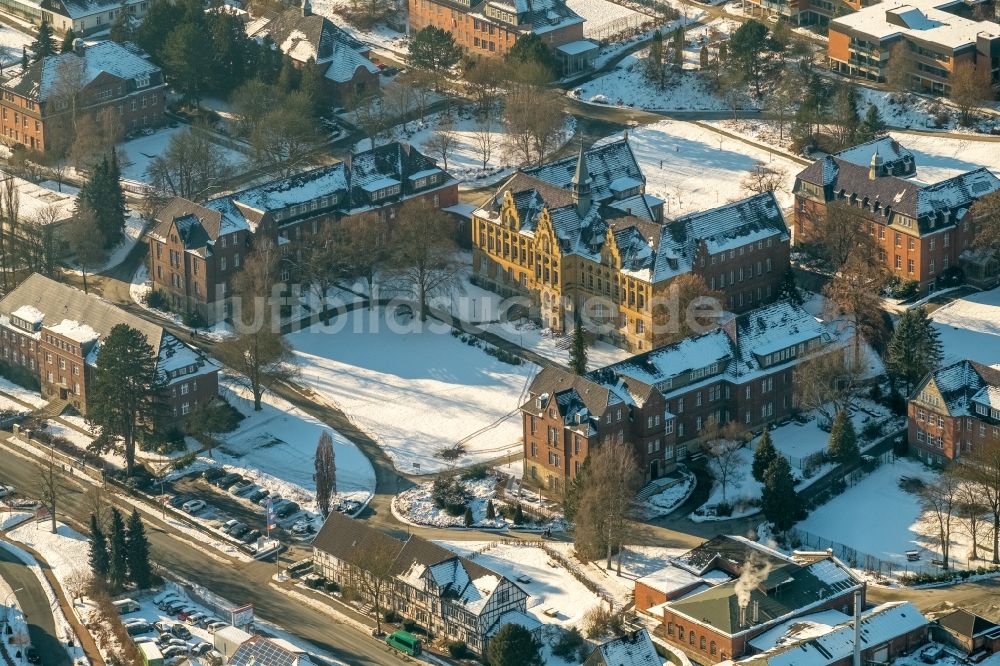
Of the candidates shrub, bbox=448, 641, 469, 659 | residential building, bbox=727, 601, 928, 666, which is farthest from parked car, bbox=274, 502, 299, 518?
residential building, bbox=727, 601, 928, 666

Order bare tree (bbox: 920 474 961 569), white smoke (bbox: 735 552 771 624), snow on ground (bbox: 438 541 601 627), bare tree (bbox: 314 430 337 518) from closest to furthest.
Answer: white smoke (bbox: 735 552 771 624) → snow on ground (bbox: 438 541 601 627) → bare tree (bbox: 920 474 961 569) → bare tree (bbox: 314 430 337 518)

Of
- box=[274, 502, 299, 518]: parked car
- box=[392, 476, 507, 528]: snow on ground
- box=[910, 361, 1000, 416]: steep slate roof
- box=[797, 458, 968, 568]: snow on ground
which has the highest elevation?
box=[910, 361, 1000, 416]: steep slate roof

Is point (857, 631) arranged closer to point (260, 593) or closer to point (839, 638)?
point (839, 638)

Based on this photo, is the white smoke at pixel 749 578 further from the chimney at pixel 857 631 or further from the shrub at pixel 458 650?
the shrub at pixel 458 650

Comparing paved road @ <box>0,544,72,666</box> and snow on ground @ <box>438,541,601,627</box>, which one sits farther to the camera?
snow on ground @ <box>438,541,601,627</box>

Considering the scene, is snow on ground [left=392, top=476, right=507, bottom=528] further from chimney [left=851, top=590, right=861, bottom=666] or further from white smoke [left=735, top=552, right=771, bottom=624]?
chimney [left=851, top=590, right=861, bottom=666]

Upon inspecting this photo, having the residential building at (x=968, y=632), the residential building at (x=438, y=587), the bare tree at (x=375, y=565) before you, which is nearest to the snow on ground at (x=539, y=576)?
the residential building at (x=438, y=587)

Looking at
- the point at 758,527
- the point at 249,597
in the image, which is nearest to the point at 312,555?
the point at 249,597
